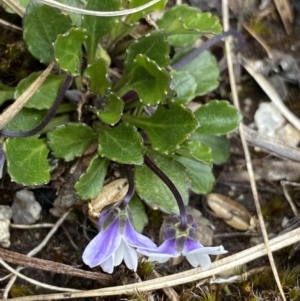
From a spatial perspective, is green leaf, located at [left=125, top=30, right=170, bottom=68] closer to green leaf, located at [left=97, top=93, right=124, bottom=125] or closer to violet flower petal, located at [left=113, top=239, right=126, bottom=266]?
green leaf, located at [left=97, top=93, right=124, bottom=125]

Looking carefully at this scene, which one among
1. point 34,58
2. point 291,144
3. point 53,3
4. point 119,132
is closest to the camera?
point 53,3

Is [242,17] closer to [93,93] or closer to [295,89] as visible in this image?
[295,89]

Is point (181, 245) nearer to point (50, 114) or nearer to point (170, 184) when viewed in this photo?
point (170, 184)

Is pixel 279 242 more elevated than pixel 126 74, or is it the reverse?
pixel 126 74

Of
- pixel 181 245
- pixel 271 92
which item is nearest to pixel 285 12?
pixel 271 92

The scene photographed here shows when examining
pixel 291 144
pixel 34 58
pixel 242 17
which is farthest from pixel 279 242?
pixel 34 58

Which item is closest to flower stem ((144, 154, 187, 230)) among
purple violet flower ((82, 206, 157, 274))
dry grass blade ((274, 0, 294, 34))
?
purple violet flower ((82, 206, 157, 274))

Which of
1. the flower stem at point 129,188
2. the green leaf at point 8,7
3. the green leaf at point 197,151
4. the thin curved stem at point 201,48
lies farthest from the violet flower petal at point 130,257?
the green leaf at point 8,7
